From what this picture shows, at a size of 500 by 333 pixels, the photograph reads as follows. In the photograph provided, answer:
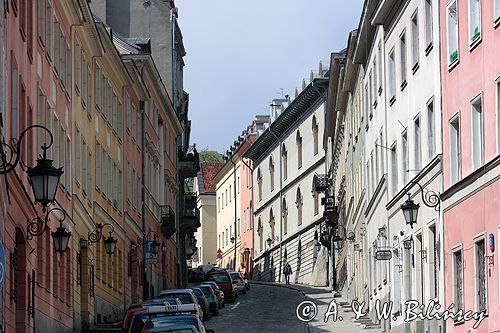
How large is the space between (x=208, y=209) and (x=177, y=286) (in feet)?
173

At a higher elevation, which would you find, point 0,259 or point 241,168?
point 241,168

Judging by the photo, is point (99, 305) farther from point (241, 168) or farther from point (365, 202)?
point (241, 168)

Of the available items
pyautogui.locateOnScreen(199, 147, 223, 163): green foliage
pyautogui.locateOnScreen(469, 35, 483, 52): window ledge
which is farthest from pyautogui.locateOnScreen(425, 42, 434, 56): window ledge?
pyautogui.locateOnScreen(199, 147, 223, 163): green foliage

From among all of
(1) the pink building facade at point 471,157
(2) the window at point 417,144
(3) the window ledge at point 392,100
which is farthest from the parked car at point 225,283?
(1) the pink building facade at point 471,157

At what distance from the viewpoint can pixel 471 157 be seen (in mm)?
27109

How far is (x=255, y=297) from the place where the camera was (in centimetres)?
6656

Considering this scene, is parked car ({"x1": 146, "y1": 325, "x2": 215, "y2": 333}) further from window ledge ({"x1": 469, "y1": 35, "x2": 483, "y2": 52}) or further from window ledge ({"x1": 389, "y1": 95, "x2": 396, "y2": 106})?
window ledge ({"x1": 389, "y1": 95, "x2": 396, "y2": 106})

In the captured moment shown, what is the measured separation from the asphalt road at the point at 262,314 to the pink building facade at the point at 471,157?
13.7 meters

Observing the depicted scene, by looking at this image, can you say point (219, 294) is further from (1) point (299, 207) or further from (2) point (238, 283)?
(1) point (299, 207)

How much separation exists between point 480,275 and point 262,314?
26616 millimetres

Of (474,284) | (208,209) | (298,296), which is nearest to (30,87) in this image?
(474,284)

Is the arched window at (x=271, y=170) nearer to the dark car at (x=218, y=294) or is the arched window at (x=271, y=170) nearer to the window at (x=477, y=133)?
the dark car at (x=218, y=294)

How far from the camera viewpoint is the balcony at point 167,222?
66625mm

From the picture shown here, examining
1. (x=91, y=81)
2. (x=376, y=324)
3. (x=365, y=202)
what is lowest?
(x=376, y=324)
